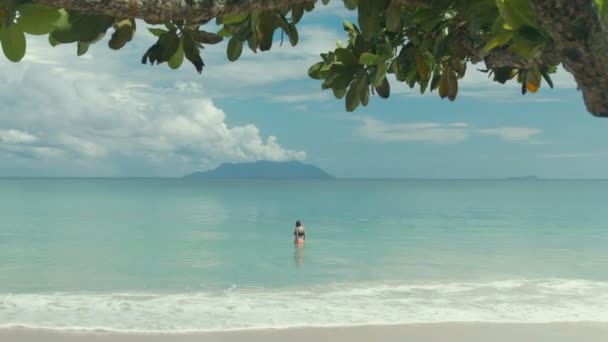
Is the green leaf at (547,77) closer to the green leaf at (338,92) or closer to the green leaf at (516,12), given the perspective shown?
the green leaf at (338,92)

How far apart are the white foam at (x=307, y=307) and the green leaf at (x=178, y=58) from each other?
10024 millimetres

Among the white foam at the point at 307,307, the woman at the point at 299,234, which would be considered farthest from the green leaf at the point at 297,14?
the woman at the point at 299,234

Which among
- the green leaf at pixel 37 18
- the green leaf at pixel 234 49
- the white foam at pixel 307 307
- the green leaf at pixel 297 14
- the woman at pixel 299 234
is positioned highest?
the green leaf at pixel 297 14

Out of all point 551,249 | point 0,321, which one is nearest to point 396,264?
point 551,249

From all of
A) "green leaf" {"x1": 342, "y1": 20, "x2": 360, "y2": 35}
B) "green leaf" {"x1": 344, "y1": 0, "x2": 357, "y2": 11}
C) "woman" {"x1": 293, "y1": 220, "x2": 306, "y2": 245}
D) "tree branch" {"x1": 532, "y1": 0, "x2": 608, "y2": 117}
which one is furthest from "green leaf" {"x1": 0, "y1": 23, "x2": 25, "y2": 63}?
"woman" {"x1": 293, "y1": 220, "x2": 306, "y2": 245}

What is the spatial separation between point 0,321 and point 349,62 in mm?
11696

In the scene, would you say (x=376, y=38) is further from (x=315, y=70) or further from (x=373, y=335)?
(x=373, y=335)

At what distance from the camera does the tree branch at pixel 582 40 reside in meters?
1.72

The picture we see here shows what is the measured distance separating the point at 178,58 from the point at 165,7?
29.4 inches

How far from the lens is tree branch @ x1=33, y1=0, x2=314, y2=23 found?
1.53 metres

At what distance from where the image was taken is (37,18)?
5.56ft

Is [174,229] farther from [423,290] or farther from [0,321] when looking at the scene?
[0,321]

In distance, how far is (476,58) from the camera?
8.86ft

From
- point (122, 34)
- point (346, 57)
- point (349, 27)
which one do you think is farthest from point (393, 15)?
point (349, 27)
